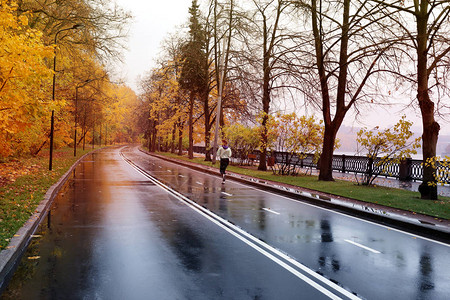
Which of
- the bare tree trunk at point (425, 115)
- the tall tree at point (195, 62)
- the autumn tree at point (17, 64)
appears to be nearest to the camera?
the autumn tree at point (17, 64)

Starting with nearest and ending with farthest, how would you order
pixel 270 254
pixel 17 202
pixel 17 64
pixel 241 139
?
pixel 270 254 < pixel 17 202 < pixel 17 64 < pixel 241 139

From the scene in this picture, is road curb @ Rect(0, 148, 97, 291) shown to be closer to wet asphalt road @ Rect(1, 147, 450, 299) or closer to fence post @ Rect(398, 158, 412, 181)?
wet asphalt road @ Rect(1, 147, 450, 299)

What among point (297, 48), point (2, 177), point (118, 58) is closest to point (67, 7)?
point (118, 58)

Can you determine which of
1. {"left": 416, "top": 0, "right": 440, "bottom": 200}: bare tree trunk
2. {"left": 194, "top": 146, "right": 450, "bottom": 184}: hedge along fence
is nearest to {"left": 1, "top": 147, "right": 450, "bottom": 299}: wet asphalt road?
{"left": 416, "top": 0, "right": 440, "bottom": 200}: bare tree trunk

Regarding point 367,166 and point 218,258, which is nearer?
point 218,258

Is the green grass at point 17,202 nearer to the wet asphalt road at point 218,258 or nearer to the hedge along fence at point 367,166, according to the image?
the wet asphalt road at point 218,258

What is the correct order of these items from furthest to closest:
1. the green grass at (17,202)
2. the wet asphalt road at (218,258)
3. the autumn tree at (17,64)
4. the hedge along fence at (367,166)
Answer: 1. the hedge along fence at (367,166)
2. the autumn tree at (17,64)
3. the green grass at (17,202)
4. the wet asphalt road at (218,258)

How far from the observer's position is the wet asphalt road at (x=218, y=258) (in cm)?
507

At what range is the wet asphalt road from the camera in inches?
199

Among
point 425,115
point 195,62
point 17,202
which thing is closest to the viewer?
point 17,202

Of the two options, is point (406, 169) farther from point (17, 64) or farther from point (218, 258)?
point (17, 64)

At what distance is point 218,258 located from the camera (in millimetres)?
6508

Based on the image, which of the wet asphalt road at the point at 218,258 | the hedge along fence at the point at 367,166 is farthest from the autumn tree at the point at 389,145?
the wet asphalt road at the point at 218,258

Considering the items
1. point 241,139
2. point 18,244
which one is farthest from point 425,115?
point 241,139
